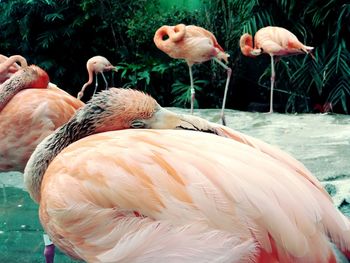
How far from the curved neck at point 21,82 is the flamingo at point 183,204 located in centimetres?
151

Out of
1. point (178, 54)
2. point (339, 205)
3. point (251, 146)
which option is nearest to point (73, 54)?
point (178, 54)

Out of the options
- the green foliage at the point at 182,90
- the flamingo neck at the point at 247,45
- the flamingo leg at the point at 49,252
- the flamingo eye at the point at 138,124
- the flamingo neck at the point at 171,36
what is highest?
the flamingo eye at the point at 138,124

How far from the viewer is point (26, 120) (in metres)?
2.95

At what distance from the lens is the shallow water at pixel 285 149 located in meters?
2.92

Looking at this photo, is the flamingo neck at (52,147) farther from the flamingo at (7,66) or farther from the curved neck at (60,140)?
the flamingo at (7,66)

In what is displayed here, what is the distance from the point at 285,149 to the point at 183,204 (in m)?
3.00

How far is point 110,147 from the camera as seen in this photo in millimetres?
1637

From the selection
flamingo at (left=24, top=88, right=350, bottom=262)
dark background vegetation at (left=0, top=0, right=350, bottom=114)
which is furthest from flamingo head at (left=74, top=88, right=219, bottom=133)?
dark background vegetation at (left=0, top=0, right=350, bottom=114)

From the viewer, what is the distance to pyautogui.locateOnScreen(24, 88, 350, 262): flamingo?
1.48 m

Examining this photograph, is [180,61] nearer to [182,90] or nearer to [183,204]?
[182,90]

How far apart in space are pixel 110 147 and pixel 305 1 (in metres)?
6.55

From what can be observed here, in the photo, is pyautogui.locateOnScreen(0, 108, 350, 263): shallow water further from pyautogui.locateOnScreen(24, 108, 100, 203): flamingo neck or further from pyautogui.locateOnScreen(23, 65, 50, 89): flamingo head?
pyautogui.locateOnScreen(24, 108, 100, 203): flamingo neck

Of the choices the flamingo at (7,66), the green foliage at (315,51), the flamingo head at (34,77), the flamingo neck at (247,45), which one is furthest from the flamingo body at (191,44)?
the flamingo head at (34,77)

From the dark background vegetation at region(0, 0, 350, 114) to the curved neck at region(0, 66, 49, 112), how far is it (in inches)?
192
